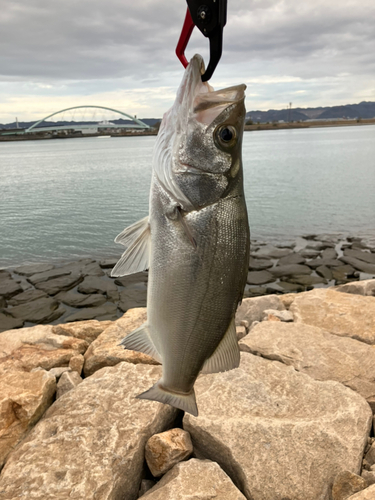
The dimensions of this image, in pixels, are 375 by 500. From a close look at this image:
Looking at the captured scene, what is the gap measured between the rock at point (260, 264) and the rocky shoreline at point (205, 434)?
8.11 metres

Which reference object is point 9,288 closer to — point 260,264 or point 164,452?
point 260,264

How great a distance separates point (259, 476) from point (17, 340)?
5.10 metres

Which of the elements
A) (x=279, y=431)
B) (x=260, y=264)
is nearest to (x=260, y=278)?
(x=260, y=264)

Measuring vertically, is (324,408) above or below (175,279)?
below

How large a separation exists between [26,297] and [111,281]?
2572 mm

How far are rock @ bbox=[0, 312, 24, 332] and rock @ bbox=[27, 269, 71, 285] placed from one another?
248cm

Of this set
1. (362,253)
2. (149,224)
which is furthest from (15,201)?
(149,224)

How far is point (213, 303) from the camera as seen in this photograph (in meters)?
2.21

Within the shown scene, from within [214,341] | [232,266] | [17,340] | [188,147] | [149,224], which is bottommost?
[17,340]

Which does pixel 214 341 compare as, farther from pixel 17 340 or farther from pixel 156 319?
pixel 17 340

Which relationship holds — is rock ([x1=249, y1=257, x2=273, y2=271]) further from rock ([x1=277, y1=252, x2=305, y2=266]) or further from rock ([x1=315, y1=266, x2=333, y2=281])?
rock ([x1=315, y1=266, x2=333, y2=281])

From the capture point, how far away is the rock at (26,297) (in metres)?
11.8

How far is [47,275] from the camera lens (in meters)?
13.8

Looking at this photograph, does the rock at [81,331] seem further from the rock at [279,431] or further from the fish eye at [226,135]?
the fish eye at [226,135]
